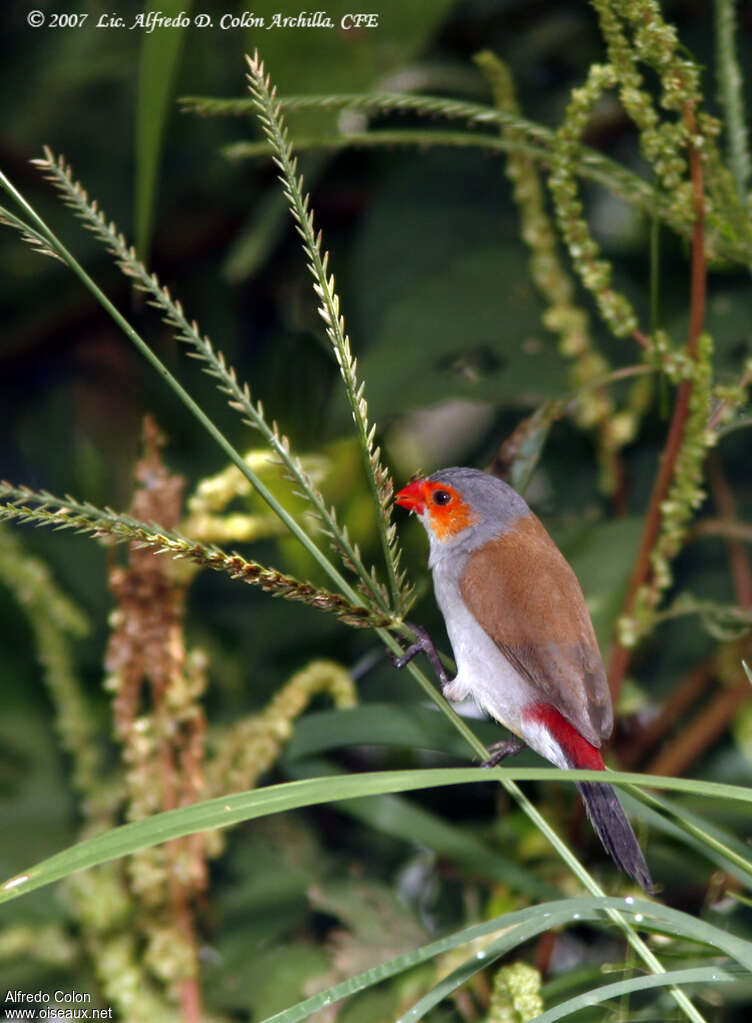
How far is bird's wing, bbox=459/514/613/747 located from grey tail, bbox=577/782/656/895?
0.06 meters

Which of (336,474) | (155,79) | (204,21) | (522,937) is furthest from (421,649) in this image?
(204,21)

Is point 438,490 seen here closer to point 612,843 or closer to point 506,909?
point 612,843

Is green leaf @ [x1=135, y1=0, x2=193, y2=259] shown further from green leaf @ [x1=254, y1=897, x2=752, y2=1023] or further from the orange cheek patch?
green leaf @ [x1=254, y1=897, x2=752, y2=1023]

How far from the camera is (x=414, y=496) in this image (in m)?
1.39

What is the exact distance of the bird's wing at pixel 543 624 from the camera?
3.71ft

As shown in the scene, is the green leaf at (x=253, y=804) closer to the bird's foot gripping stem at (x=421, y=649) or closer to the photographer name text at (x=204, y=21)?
the bird's foot gripping stem at (x=421, y=649)

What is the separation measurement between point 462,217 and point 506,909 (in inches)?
50.5

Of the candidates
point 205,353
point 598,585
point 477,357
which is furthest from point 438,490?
point 205,353

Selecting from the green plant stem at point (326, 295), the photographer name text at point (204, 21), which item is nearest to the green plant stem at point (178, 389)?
the green plant stem at point (326, 295)

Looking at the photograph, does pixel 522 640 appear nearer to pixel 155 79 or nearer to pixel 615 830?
pixel 615 830

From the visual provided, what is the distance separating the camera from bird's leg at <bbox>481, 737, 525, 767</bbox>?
1.22m

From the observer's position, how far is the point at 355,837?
2053 millimetres

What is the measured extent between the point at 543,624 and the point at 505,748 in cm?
19

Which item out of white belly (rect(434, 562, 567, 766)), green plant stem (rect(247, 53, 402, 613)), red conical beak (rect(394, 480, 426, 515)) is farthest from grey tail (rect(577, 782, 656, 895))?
red conical beak (rect(394, 480, 426, 515))
